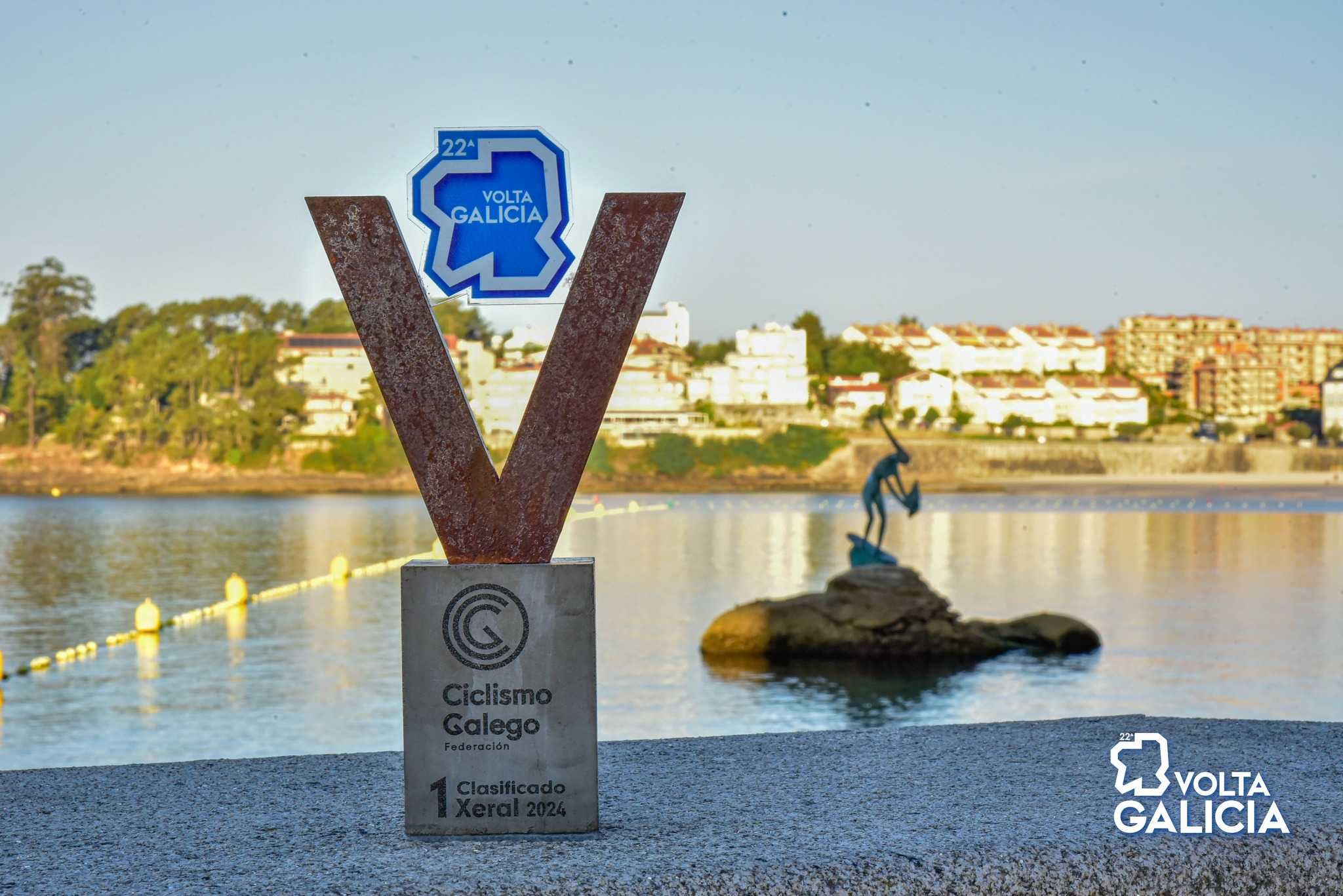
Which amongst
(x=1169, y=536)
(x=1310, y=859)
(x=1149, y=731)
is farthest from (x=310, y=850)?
(x=1169, y=536)

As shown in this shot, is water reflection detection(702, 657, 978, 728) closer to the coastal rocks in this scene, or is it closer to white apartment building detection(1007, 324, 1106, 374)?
the coastal rocks

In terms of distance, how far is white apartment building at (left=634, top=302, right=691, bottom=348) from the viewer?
373 feet

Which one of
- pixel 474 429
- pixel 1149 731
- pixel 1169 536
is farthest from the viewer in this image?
pixel 1169 536

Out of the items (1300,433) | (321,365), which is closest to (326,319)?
(321,365)

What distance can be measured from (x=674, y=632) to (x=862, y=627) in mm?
5981

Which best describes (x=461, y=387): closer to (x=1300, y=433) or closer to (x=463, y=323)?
(x=463, y=323)

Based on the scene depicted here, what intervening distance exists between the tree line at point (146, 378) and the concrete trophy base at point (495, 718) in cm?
Answer: 9160

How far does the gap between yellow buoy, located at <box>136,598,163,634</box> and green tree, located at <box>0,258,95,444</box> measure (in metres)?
88.4

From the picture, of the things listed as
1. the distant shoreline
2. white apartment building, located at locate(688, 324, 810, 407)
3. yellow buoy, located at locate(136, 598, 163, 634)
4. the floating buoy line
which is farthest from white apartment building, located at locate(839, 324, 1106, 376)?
yellow buoy, located at locate(136, 598, 163, 634)

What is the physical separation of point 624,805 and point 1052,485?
99.1 m

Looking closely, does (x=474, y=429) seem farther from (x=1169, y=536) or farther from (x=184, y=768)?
(x=1169, y=536)

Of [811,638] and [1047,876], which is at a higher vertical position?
[1047,876]

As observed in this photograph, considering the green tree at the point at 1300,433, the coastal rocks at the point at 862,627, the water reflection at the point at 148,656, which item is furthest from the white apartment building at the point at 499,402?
the green tree at the point at 1300,433

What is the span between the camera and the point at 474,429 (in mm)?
5941
